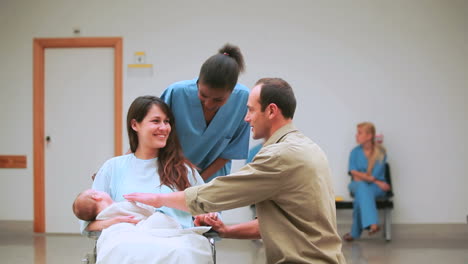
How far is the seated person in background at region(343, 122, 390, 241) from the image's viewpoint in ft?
18.9

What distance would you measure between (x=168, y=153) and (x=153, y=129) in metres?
0.14

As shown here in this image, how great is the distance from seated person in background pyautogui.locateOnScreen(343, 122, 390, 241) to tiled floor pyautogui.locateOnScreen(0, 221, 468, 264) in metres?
0.29

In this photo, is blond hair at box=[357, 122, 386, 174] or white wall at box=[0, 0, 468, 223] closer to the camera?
blond hair at box=[357, 122, 386, 174]

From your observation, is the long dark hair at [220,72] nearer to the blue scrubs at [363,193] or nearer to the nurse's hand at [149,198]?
the nurse's hand at [149,198]

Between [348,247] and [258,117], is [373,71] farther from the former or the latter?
[258,117]

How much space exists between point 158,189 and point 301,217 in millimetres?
812

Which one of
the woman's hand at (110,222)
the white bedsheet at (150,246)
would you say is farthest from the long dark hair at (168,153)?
the white bedsheet at (150,246)

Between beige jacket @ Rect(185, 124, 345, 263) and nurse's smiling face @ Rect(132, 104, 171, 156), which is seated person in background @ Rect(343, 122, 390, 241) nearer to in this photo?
nurse's smiling face @ Rect(132, 104, 171, 156)

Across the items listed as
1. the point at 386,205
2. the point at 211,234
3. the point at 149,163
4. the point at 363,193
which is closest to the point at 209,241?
the point at 211,234

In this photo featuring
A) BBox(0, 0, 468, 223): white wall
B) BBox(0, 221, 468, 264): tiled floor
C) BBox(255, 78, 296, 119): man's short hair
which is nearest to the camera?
BBox(255, 78, 296, 119): man's short hair

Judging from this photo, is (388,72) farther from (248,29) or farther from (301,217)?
(301,217)

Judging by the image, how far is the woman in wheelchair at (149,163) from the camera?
238 cm

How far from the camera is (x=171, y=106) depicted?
277 centimetres

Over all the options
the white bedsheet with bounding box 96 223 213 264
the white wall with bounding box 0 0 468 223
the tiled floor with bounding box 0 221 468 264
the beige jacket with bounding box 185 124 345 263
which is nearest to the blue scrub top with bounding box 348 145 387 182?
the white wall with bounding box 0 0 468 223
